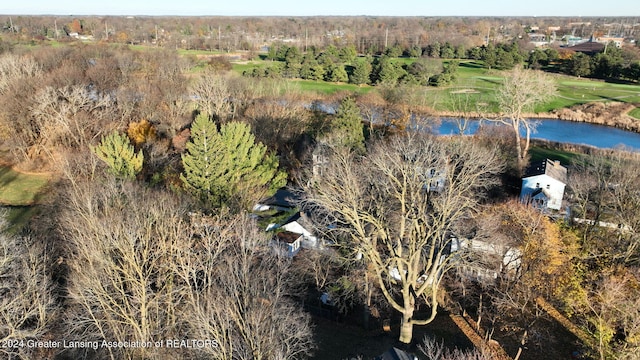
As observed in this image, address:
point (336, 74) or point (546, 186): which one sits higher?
point (336, 74)

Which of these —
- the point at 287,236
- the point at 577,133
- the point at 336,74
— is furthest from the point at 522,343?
the point at 336,74

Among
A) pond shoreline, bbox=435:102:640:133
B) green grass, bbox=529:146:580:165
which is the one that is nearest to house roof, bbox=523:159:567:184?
green grass, bbox=529:146:580:165

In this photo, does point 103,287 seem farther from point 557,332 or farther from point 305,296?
point 557,332

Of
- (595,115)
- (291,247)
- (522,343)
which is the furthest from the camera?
(595,115)

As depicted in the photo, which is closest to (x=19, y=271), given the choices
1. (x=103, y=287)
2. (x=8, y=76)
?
(x=103, y=287)

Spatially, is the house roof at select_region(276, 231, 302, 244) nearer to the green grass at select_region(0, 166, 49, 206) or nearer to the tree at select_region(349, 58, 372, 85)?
the green grass at select_region(0, 166, 49, 206)

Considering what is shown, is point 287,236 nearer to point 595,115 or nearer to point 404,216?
point 404,216
